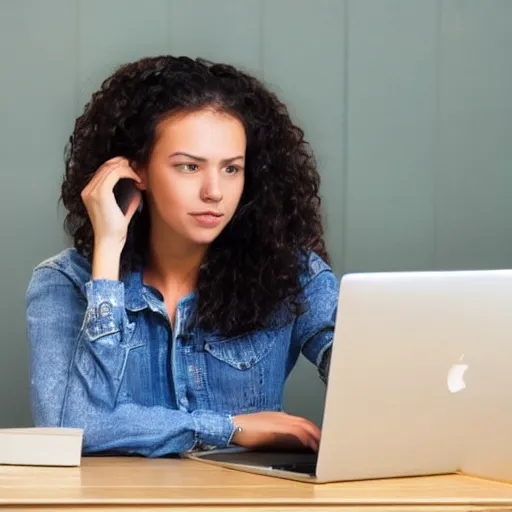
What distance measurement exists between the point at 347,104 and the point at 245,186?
80cm

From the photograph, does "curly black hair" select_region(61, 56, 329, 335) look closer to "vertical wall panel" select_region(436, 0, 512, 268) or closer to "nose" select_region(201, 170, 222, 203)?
"nose" select_region(201, 170, 222, 203)

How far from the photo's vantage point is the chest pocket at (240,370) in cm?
207

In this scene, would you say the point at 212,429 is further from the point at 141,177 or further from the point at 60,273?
the point at 141,177

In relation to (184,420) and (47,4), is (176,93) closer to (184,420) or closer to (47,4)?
(184,420)

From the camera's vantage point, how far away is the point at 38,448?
156cm

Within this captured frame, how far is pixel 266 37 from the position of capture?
2855 mm

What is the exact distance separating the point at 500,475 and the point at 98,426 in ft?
2.07

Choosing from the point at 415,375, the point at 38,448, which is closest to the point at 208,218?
the point at 38,448

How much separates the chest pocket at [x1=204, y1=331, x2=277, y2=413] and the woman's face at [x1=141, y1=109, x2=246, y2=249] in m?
0.20

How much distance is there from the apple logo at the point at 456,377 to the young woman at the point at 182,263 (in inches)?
20.5

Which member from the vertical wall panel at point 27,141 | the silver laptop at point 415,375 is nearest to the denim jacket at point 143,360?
the silver laptop at point 415,375

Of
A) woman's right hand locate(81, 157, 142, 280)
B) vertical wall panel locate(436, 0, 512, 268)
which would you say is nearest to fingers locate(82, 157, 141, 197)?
woman's right hand locate(81, 157, 142, 280)

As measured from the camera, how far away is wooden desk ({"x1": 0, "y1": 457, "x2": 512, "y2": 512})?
1.25m

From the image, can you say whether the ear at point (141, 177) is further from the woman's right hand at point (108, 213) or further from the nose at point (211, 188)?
the nose at point (211, 188)
